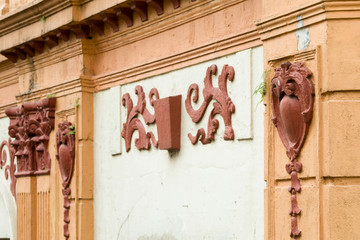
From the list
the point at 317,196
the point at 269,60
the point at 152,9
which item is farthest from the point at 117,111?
the point at 317,196

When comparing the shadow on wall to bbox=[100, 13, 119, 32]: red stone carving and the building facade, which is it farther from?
bbox=[100, 13, 119, 32]: red stone carving

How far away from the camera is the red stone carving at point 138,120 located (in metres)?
9.57

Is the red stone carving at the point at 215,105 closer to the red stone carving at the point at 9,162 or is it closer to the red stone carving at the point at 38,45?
the red stone carving at the point at 38,45

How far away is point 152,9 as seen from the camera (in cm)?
958

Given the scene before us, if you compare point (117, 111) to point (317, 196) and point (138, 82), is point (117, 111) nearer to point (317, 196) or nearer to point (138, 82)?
point (138, 82)

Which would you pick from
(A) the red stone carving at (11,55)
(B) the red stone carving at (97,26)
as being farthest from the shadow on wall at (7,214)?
(B) the red stone carving at (97,26)

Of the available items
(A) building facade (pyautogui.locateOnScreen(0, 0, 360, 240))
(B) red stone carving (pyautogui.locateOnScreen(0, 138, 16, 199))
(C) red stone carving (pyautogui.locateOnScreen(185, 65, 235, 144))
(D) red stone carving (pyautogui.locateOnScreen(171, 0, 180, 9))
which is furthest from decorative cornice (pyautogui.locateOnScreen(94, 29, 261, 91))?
(B) red stone carving (pyautogui.locateOnScreen(0, 138, 16, 199))

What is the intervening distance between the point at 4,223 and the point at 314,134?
7111mm

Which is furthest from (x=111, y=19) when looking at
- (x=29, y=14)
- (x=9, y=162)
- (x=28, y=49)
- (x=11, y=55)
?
(x=9, y=162)

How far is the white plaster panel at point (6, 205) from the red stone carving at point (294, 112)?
630 cm

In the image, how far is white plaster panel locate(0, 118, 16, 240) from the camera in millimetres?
12766

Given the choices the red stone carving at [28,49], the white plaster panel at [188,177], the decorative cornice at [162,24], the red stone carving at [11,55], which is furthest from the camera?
the red stone carving at [11,55]

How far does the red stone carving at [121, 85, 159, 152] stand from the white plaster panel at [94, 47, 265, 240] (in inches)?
2.5

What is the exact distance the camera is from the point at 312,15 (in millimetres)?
6867
